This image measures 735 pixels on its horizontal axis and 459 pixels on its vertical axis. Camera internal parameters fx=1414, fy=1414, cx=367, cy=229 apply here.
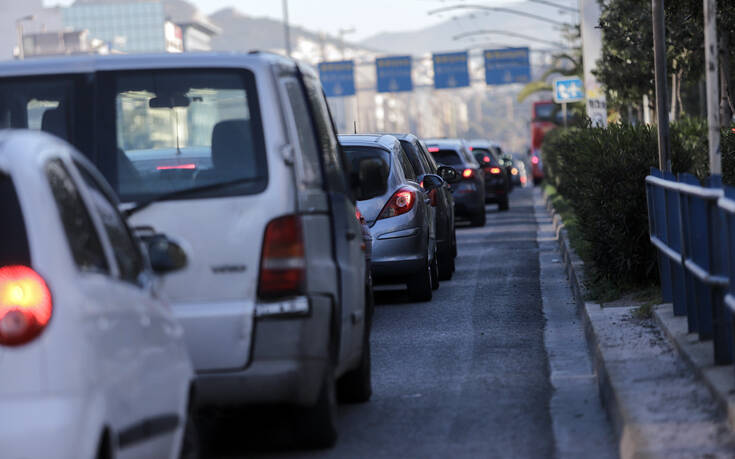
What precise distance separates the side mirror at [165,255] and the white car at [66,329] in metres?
0.45

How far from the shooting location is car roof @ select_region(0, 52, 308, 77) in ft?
20.7

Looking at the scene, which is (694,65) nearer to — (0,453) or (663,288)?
(663,288)

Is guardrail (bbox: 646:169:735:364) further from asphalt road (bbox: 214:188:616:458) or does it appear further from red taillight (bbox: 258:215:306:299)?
red taillight (bbox: 258:215:306:299)

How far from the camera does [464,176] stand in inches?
991

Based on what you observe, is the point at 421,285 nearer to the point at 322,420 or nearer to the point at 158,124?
the point at 322,420

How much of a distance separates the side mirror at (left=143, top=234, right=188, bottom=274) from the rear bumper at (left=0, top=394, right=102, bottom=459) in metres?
1.32

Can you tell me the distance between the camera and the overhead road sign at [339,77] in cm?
7325

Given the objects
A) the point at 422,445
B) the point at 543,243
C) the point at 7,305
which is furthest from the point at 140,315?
the point at 543,243

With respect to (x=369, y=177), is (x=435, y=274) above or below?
below

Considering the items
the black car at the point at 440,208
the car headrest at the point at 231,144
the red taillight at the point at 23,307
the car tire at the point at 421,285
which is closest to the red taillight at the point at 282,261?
the car headrest at the point at 231,144

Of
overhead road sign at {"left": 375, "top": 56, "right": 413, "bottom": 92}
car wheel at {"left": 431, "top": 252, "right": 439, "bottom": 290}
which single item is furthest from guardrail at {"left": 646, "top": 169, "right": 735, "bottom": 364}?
overhead road sign at {"left": 375, "top": 56, "right": 413, "bottom": 92}

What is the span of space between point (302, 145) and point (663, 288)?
464 cm

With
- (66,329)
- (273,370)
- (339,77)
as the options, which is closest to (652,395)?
(273,370)

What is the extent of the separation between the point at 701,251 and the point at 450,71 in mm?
65691
